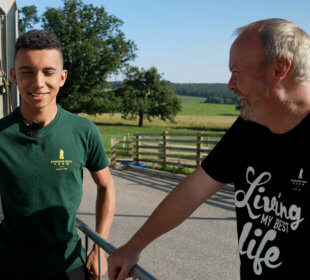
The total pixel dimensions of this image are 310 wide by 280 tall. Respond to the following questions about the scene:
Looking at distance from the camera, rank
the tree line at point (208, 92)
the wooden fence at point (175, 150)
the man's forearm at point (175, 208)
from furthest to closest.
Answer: the tree line at point (208, 92), the wooden fence at point (175, 150), the man's forearm at point (175, 208)

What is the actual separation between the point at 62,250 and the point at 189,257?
4628 mm

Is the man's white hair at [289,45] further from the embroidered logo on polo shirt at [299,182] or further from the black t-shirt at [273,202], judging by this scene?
the embroidered logo on polo shirt at [299,182]

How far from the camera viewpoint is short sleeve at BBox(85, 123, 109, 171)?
196 centimetres

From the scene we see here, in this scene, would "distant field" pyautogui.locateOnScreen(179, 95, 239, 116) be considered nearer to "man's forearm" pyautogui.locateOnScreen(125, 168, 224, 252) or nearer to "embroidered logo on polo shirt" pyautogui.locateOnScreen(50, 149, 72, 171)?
"embroidered logo on polo shirt" pyautogui.locateOnScreen(50, 149, 72, 171)

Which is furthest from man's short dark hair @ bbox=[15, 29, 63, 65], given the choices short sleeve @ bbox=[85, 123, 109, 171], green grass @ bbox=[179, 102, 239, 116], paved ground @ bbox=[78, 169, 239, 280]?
green grass @ bbox=[179, 102, 239, 116]

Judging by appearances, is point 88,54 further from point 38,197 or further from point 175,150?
point 38,197

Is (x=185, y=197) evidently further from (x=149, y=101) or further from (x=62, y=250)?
(x=149, y=101)

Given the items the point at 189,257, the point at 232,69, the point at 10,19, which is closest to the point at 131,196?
the point at 189,257

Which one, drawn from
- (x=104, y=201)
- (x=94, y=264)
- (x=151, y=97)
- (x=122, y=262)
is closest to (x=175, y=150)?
(x=104, y=201)

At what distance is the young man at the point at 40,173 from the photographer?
1792 millimetres

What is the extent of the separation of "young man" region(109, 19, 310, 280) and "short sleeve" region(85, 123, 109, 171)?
0.63m

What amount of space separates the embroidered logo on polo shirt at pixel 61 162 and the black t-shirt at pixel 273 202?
799 millimetres

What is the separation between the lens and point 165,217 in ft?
5.08

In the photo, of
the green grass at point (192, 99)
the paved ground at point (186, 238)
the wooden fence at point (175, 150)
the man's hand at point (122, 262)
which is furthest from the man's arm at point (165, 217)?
the green grass at point (192, 99)
